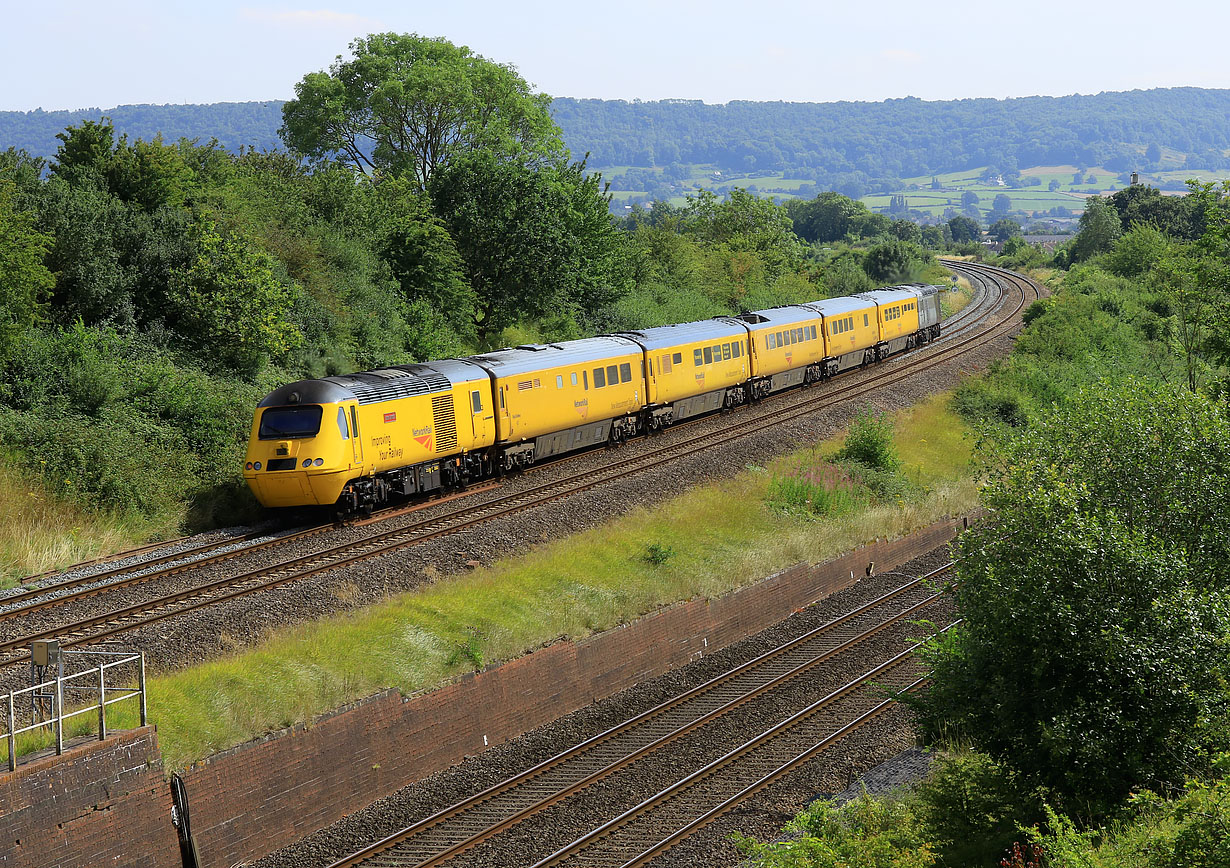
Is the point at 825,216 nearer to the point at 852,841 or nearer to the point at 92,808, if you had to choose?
the point at 852,841

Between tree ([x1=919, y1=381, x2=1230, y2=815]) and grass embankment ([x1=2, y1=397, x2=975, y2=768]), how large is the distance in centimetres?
789

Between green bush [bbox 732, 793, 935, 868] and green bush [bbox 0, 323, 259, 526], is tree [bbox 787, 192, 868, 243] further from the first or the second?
green bush [bbox 732, 793, 935, 868]

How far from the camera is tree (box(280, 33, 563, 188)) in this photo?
2414 inches

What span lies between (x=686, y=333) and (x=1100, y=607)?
2541 centimetres

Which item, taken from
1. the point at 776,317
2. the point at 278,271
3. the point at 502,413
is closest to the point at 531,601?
the point at 502,413

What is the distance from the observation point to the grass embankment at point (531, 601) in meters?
16.1

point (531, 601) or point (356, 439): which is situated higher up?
point (356, 439)

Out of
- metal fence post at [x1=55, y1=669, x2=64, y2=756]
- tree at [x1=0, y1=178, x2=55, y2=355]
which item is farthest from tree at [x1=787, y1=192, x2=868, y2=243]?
metal fence post at [x1=55, y1=669, x2=64, y2=756]

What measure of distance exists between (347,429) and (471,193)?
26.3 m

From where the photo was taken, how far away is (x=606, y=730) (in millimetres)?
19375

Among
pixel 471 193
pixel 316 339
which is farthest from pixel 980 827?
pixel 471 193

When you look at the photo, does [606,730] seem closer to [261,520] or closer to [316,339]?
[261,520]

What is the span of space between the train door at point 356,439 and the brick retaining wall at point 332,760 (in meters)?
6.75

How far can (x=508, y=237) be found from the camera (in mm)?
47344
